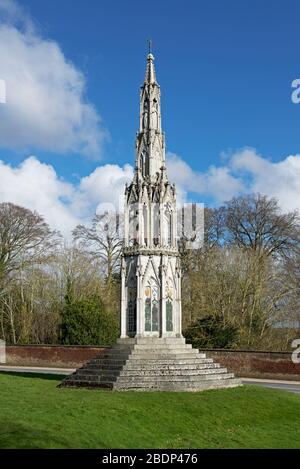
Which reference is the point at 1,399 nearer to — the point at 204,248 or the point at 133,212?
the point at 133,212

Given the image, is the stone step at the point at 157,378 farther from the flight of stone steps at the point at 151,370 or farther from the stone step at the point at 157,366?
the stone step at the point at 157,366

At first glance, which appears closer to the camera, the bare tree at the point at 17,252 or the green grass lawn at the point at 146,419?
the green grass lawn at the point at 146,419

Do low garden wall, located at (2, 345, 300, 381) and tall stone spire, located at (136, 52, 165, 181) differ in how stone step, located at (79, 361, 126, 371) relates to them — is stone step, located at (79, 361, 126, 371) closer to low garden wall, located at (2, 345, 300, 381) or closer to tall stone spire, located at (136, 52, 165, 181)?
tall stone spire, located at (136, 52, 165, 181)

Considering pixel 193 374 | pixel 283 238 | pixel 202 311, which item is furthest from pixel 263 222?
pixel 193 374

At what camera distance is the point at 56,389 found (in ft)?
62.4

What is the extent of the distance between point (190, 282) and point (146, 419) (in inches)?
1037

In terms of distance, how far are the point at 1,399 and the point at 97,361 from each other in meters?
4.76

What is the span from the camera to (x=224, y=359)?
3306 cm

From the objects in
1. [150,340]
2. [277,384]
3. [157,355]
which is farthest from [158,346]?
[277,384]

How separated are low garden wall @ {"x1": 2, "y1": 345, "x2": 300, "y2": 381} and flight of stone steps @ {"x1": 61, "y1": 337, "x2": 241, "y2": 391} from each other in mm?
10960

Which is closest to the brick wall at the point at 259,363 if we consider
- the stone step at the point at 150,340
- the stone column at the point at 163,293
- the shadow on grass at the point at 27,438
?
the stone step at the point at 150,340

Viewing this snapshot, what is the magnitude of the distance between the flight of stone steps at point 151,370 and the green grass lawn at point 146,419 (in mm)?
869

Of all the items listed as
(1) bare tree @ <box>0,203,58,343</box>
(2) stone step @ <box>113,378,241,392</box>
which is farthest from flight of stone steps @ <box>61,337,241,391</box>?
(1) bare tree @ <box>0,203,58,343</box>

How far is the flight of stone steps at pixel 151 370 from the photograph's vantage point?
736 inches
